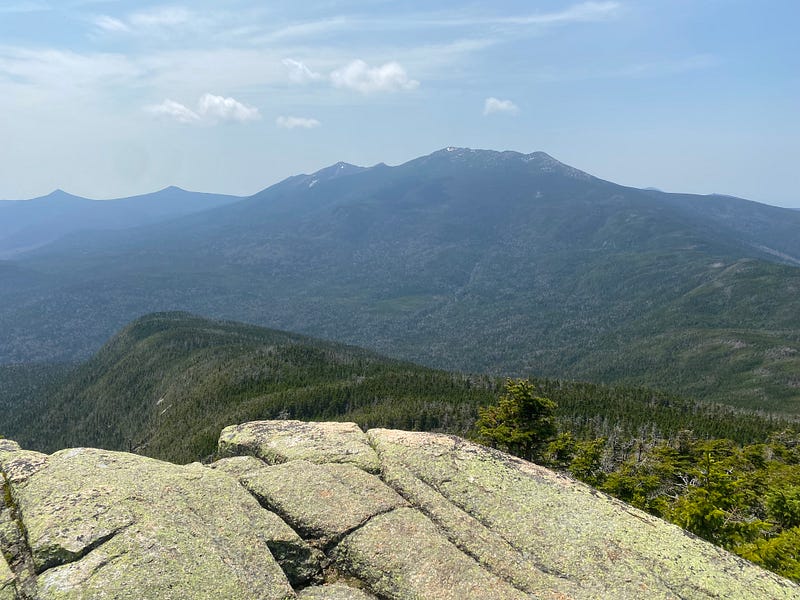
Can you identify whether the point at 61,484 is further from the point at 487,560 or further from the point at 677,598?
the point at 677,598

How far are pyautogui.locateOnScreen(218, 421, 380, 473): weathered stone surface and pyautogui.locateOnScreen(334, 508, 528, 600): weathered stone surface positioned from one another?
5.36m

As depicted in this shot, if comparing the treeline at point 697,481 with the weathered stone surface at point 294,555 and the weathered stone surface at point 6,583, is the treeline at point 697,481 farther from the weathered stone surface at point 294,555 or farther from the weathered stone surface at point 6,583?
the weathered stone surface at point 6,583

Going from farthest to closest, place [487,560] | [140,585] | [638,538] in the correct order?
[638,538]
[487,560]
[140,585]

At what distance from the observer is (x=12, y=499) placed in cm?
2088

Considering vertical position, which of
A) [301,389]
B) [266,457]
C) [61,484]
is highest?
[61,484]

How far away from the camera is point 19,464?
22844 millimetres

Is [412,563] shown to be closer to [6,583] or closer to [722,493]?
[6,583]

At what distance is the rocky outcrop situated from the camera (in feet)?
56.1

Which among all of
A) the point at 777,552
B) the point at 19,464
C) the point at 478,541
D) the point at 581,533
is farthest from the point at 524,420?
the point at 19,464

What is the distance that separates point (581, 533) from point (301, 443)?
56.5 feet

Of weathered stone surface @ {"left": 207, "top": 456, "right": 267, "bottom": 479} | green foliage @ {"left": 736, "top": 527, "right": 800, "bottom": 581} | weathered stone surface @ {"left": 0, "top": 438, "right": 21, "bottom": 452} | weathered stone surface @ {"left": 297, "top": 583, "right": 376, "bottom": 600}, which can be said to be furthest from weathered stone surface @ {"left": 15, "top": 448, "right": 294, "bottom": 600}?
green foliage @ {"left": 736, "top": 527, "right": 800, "bottom": 581}

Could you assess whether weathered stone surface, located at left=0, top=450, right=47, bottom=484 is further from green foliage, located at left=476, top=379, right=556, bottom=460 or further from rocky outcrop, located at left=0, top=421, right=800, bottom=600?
green foliage, located at left=476, top=379, right=556, bottom=460

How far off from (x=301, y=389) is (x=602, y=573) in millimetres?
189030

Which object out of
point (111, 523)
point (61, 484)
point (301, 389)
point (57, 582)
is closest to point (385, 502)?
point (111, 523)
